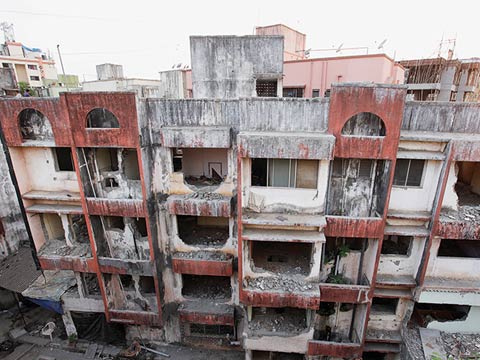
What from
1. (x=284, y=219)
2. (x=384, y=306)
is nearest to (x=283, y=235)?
(x=284, y=219)

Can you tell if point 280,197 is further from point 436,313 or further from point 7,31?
point 7,31

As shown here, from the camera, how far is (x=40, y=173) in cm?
1325

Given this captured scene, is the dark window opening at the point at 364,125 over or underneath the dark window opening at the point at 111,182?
over

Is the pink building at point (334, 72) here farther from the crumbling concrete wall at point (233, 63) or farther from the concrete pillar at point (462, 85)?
the concrete pillar at point (462, 85)

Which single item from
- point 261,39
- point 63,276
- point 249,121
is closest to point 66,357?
point 63,276

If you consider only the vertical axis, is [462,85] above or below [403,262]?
above

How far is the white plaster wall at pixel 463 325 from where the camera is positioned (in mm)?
12367

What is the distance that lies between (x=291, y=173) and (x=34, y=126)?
11476 mm

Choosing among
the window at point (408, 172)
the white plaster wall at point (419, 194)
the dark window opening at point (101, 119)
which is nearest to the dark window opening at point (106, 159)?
the dark window opening at point (101, 119)

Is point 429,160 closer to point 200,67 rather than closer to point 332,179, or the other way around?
point 332,179

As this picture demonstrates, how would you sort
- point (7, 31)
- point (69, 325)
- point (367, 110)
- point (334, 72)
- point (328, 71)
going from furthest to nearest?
point (7, 31)
point (328, 71)
point (334, 72)
point (69, 325)
point (367, 110)

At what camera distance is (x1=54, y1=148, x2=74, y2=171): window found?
13039mm

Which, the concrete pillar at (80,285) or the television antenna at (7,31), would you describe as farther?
the television antenna at (7,31)

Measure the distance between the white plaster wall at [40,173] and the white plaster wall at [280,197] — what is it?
26.9ft
